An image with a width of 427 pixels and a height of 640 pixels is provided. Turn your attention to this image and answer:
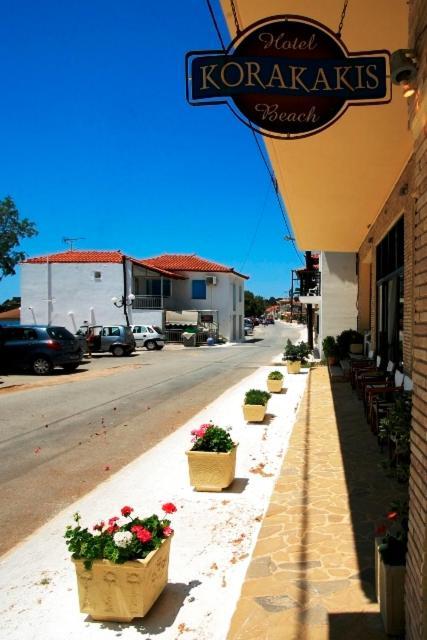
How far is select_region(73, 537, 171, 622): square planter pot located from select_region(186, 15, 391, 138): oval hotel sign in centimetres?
313

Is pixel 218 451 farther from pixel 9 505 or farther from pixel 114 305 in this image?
pixel 114 305

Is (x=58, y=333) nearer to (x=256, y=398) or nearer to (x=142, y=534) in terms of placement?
(x=256, y=398)

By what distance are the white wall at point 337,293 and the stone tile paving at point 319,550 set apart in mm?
13232

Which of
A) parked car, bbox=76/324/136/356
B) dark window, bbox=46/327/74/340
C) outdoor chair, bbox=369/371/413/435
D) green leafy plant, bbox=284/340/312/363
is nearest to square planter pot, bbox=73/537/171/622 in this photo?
outdoor chair, bbox=369/371/413/435

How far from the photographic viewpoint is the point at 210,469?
5.61 m

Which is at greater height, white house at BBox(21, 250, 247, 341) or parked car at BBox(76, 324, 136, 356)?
white house at BBox(21, 250, 247, 341)

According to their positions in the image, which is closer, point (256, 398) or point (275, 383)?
point (256, 398)

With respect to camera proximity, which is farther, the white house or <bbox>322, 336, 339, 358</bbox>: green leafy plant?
the white house

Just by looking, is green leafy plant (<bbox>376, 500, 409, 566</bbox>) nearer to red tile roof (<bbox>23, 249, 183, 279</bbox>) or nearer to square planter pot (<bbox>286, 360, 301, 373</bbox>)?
square planter pot (<bbox>286, 360, 301, 373</bbox>)

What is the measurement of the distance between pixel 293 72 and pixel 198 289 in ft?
134

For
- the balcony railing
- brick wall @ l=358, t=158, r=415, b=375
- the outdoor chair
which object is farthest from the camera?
the balcony railing

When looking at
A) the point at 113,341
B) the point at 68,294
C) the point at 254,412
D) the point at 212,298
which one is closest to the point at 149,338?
the point at 113,341

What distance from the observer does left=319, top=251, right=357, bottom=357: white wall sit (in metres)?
20.3

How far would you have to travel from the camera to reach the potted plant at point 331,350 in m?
18.4
